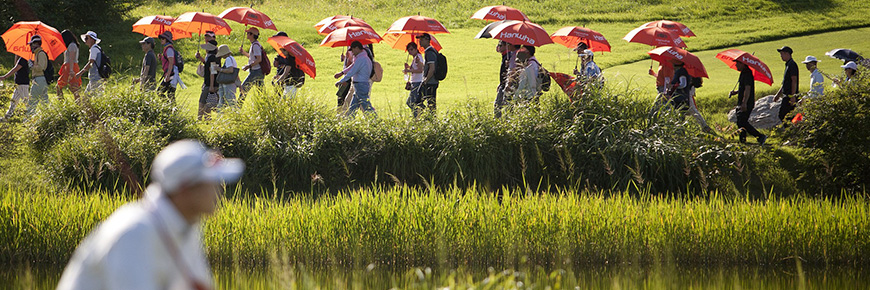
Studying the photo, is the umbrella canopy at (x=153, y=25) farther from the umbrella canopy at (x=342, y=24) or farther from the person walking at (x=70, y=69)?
the umbrella canopy at (x=342, y=24)

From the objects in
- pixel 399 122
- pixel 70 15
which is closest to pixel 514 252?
pixel 399 122

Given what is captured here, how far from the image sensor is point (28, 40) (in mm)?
15211

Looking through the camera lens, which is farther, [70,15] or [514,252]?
[70,15]

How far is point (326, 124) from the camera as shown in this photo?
11727mm

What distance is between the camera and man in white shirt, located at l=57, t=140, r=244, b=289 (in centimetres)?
286

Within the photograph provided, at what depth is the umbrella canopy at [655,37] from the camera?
1578 cm

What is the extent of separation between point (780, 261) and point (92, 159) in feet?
27.2

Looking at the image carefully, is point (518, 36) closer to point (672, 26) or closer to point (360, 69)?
point (360, 69)

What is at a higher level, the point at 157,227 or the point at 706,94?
the point at 157,227

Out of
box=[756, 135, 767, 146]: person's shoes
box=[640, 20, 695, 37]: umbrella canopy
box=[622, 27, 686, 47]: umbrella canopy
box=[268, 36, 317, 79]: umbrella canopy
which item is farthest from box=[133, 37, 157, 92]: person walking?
box=[756, 135, 767, 146]: person's shoes

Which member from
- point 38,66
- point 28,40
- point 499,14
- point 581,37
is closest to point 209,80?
point 38,66

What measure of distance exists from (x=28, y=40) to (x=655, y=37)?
460 inches

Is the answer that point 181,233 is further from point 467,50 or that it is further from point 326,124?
point 467,50

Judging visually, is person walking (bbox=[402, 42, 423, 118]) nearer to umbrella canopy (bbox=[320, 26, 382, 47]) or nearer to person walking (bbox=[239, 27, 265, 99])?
umbrella canopy (bbox=[320, 26, 382, 47])
